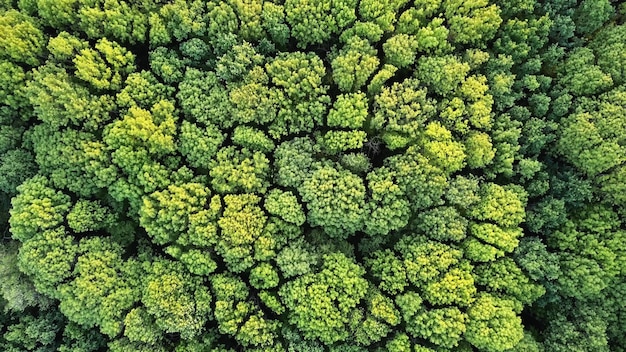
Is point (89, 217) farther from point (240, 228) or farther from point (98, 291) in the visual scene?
point (240, 228)

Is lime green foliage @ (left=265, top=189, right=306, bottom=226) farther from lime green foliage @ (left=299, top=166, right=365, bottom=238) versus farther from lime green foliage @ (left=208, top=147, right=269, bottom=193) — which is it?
lime green foliage @ (left=208, top=147, right=269, bottom=193)

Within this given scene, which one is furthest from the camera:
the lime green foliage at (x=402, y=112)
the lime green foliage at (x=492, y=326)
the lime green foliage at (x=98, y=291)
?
the lime green foliage at (x=98, y=291)

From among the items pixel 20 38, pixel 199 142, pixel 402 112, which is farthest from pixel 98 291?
pixel 402 112

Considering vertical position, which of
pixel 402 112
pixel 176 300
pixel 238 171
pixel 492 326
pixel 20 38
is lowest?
pixel 176 300

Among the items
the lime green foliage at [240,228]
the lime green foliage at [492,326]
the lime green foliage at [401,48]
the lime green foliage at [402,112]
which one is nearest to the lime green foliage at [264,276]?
the lime green foliage at [240,228]

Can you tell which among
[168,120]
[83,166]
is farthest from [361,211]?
[83,166]

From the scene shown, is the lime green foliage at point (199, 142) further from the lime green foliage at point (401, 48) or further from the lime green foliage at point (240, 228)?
the lime green foliage at point (401, 48)

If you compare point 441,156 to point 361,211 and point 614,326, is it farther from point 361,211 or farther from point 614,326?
point 614,326

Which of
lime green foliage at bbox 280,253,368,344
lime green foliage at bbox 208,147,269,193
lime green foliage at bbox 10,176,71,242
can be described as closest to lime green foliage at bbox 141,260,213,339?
Result: lime green foliage at bbox 280,253,368,344

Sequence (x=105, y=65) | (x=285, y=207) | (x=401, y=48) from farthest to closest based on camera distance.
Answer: (x=285, y=207), (x=105, y=65), (x=401, y=48)

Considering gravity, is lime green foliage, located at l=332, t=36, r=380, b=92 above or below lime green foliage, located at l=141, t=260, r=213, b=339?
above
